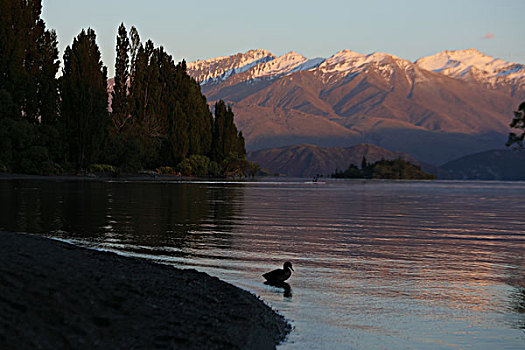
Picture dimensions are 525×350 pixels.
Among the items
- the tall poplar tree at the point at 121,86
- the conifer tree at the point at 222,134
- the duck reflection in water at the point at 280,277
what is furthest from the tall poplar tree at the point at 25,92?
the duck reflection in water at the point at 280,277

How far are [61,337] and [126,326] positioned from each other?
1.04 m

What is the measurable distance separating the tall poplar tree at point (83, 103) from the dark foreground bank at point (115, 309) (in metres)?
79.7

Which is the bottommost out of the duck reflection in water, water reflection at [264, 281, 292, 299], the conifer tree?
water reflection at [264, 281, 292, 299]

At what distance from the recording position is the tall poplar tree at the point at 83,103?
3450 inches

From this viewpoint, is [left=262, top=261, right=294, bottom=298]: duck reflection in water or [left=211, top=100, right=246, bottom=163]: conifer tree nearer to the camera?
[left=262, top=261, right=294, bottom=298]: duck reflection in water

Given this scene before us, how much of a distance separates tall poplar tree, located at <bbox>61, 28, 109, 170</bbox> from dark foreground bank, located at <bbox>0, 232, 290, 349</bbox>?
7974 cm

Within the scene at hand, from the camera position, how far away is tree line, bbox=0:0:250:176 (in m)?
78.5

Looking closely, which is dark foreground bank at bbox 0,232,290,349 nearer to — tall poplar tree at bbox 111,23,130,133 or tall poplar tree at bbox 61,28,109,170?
tall poplar tree at bbox 61,28,109,170

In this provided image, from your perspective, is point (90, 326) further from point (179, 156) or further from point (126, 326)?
point (179, 156)

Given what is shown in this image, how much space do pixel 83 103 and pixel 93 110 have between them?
1.96m

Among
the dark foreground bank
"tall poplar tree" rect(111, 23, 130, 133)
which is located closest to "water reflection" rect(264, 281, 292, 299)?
the dark foreground bank

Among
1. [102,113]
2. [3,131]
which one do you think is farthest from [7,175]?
[102,113]

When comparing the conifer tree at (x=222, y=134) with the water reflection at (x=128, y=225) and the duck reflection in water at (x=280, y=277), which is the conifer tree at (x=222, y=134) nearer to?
the water reflection at (x=128, y=225)

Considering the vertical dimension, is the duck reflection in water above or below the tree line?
below
